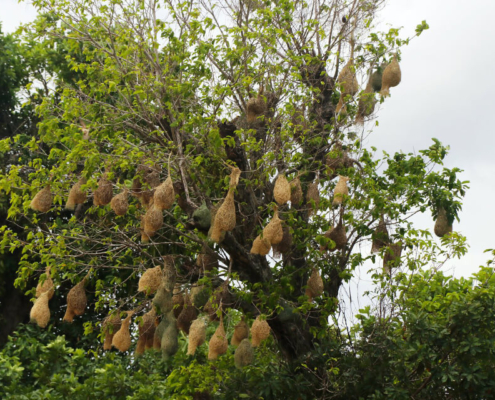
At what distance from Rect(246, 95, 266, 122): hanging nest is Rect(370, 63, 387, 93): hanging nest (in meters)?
1.74

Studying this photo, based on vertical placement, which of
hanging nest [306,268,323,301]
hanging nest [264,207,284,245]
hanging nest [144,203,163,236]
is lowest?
hanging nest [144,203,163,236]

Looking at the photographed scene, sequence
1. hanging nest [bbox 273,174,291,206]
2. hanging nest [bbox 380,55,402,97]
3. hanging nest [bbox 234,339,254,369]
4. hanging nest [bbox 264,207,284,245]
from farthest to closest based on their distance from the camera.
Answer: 1. hanging nest [bbox 380,55,402,97]
2. hanging nest [bbox 234,339,254,369]
3. hanging nest [bbox 273,174,291,206]
4. hanging nest [bbox 264,207,284,245]

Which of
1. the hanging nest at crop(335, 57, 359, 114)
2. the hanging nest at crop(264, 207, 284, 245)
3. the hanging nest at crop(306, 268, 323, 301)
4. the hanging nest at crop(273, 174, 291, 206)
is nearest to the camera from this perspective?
the hanging nest at crop(264, 207, 284, 245)

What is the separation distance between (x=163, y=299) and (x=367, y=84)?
13.3 feet

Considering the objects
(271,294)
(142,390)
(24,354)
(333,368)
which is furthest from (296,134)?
(24,354)

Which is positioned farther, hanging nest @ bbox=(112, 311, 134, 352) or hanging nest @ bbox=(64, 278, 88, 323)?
hanging nest @ bbox=(64, 278, 88, 323)

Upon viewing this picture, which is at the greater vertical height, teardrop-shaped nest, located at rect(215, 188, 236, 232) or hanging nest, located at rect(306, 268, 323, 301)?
hanging nest, located at rect(306, 268, 323, 301)

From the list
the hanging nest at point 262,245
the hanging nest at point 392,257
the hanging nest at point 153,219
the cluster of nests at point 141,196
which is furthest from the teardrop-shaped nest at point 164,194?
the hanging nest at point 392,257

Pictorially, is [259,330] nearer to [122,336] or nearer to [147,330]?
[147,330]

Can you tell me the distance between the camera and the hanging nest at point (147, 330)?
766cm

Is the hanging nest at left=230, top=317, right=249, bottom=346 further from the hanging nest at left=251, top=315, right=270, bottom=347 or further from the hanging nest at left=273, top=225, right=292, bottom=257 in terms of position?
the hanging nest at left=273, top=225, right=292, bottom=257

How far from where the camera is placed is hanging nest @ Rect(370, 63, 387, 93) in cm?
893

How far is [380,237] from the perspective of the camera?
27.1ft

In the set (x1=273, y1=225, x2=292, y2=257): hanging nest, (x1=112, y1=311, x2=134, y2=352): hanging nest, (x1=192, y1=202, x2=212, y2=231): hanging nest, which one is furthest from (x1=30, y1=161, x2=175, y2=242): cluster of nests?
(x1=273, y1=225, x2=292, y2=257): hanging nest
